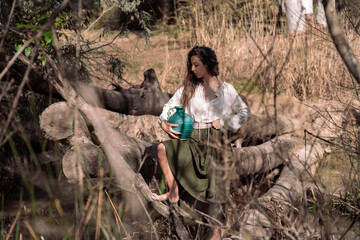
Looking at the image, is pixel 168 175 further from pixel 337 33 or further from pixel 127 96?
pixel 337 33

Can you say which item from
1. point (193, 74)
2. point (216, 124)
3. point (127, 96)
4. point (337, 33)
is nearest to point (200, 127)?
point (216, 124)

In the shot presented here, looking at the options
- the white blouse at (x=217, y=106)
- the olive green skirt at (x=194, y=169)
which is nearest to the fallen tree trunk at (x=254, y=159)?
the white blouse at (x=217, y=106)

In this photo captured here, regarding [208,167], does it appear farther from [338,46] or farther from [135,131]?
[135,131]

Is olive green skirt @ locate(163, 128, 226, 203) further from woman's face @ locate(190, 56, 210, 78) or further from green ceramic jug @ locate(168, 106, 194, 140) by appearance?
woman's face @ locate(190, 56, 210, 78)

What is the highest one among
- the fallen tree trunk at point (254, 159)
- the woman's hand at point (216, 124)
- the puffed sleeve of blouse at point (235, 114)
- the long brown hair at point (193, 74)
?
the long brown hair at point (193, 74)

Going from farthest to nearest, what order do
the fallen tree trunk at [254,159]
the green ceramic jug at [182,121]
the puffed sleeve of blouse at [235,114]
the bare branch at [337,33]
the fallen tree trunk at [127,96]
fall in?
1. the fallen tree trunk at [254,159]
2. the fallen tree trunk at [127,96]
3. the puffed sleeve of blouse at [235,114]
4. the green ceramic jug at [182,121]
5. the bare branch at [337,33]

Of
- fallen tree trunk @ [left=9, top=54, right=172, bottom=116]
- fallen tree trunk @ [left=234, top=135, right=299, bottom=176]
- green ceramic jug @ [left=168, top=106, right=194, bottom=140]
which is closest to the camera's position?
green ceramic jug @ [left=168, top=106, right=194, bottom=140]

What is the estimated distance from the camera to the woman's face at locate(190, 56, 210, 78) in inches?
145

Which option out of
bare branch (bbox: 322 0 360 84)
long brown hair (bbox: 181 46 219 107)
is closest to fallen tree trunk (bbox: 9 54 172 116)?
long brown hair (bbox: 181 46 219 107)

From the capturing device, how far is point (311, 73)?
774cm

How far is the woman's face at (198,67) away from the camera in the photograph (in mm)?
3680

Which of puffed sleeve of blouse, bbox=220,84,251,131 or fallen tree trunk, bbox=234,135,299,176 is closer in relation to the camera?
puffed sleeve of blouse, bbox=220,84,251,131

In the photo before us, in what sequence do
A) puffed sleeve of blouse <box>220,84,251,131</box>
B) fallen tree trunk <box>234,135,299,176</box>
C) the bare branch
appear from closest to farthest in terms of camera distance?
1. the bare branch
2. puffed sleeve of blouse <box>220,84,251,131</box>
3. fallen tree trunk <box>234,135,299,176</box>

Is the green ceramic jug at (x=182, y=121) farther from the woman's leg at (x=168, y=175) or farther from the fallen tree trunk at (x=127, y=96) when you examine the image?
the fallen tree trunk at (x=127, y=96)
